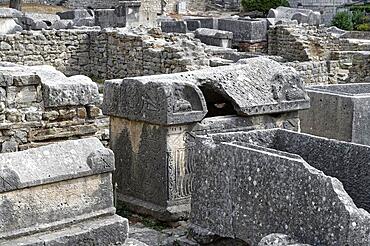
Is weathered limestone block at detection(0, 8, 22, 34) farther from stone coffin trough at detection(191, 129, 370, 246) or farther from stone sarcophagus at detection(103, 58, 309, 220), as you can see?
stone coffin trough at detection(191, 129, 370, 246)

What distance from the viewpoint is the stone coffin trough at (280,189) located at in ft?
16.3

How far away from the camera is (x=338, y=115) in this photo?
882 centimetres

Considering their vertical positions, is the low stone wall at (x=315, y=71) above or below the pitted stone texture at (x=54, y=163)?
below

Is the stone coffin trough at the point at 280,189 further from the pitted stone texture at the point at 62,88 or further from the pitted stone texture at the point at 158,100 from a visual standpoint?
the pitted stone texture at the point at 62,88

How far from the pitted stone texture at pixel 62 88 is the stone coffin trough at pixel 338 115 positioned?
11.0ft

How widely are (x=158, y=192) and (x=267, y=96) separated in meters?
1.59

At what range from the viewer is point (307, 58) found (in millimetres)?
16297

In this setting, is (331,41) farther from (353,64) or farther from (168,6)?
(168,6)

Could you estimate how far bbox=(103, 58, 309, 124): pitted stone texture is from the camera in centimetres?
727

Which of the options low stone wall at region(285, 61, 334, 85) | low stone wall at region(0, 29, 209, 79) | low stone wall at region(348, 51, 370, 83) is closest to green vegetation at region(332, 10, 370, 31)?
low stone wall at region(0, 29, 209, 79)

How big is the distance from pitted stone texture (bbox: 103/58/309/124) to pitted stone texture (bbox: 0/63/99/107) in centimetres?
84

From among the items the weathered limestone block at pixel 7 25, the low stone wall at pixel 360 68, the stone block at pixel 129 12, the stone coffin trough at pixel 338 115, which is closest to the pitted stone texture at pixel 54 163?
the stone coffin trough at pixel 338 115

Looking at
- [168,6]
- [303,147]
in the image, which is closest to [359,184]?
[303,147]

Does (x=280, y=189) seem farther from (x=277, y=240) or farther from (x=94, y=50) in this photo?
(x=94, y=50)
